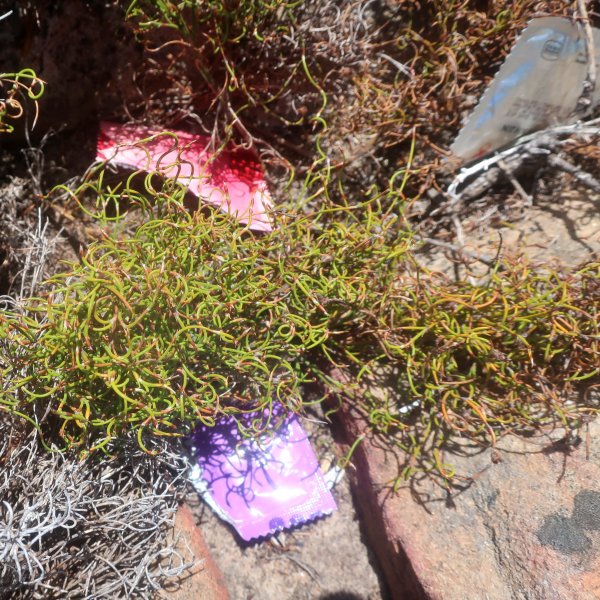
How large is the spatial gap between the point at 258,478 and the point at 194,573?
0.63ft

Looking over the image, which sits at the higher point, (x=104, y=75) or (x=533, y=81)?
(x=533, y=81)

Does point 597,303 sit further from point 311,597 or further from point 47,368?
point 47,368

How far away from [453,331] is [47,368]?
2.05ft

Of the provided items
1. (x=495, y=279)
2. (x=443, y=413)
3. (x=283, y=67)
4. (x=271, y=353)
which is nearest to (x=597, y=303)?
(x=495, y=279)

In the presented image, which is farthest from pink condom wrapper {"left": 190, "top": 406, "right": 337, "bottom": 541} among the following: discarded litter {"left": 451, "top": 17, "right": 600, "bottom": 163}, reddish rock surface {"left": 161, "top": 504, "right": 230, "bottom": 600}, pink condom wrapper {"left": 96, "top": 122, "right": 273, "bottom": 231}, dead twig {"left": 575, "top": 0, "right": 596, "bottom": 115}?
dead twig {"left": 575, "top": 0, "right": 596, "bottom": 115}

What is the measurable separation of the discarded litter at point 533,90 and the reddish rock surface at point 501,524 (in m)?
0.54

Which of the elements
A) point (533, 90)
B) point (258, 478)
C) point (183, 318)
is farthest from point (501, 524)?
point (533, 90)

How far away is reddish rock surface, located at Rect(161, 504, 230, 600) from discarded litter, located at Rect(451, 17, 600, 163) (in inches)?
33.0

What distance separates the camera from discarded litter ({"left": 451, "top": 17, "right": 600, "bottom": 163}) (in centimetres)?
99

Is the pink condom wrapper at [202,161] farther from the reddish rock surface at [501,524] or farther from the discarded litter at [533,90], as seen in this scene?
the reddish rock surface at [501,524]

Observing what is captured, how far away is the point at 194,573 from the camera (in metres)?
1.02

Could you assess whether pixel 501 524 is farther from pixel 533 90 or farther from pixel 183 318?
pixel 533 90

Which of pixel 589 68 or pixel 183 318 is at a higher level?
pixel 589 68

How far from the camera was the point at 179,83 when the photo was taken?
44.1 inches
